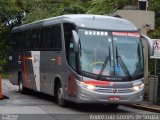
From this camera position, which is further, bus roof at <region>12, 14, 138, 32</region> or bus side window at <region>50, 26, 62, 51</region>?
bus side window at <region>50, 26, 62, 51</region>

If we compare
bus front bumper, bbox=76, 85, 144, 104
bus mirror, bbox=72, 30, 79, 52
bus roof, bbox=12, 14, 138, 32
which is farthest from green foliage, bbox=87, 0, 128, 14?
bus front bumper, bbox=76, 85, 144, 104

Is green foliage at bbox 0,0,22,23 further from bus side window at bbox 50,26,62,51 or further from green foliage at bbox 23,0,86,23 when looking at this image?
bus side window at bbox 50,26,62,51

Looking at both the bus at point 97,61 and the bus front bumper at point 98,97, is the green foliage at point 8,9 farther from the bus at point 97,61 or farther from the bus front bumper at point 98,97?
the bus front bumper at point 98,97

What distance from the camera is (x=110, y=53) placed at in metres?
16.4

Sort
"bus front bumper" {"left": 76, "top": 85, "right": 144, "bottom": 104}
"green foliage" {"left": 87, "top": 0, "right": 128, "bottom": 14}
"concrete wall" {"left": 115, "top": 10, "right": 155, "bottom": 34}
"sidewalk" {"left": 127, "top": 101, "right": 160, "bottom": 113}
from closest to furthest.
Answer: "bus front bumper" {"left": 76, "top": 85, "right": 144, "bottom": 104}
"sidewalk" {"left": 127, "top": 101, "right": 160, "bottom": 113}
"concrete wall" {"left": 115, "top": 10, "right": 155, "bottom": 34}
"green foliage" {"left": 87, "top": 0, "right": 128, "bottom": 14}

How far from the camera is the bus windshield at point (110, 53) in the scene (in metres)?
16.2

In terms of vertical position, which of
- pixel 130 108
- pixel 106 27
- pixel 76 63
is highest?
pixel 106 27

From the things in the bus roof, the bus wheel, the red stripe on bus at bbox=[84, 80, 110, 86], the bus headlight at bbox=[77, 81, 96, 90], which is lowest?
the bus wheel

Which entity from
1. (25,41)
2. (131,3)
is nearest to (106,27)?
(25,41)

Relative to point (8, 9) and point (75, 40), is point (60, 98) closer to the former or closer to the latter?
point (75, 40)

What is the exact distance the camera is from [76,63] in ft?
53.5

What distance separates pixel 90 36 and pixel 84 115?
2.74m

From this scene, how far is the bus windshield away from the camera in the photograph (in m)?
16.2

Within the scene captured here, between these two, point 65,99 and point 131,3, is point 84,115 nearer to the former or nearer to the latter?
point 65,99
